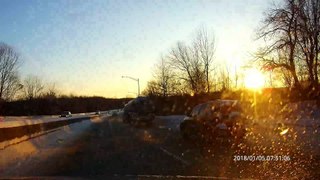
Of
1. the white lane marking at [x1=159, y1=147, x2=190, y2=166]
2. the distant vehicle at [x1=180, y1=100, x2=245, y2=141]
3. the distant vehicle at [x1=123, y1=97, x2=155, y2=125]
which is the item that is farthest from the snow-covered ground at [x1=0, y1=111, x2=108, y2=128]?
the white lane marking at [x1=159, y1=147, x2=190, y2=166]

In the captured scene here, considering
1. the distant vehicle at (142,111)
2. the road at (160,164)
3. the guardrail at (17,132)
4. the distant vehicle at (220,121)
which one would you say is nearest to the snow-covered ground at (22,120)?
the guardrail at (17,132)

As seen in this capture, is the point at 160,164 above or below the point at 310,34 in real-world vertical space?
below

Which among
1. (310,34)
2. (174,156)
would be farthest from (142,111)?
(174,156)

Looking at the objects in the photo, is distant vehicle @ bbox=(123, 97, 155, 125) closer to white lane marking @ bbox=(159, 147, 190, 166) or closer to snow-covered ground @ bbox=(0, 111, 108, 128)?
A: snow-covered ground @ bbox=(0, 111, 108, 128)

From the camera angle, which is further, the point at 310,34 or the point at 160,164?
the point at 310,34

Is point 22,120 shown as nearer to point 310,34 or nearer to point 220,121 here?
point 310,34

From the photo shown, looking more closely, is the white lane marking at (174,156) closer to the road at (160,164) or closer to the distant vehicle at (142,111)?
the road at (160,164)

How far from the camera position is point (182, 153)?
17812mm

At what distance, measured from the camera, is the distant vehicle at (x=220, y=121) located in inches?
817

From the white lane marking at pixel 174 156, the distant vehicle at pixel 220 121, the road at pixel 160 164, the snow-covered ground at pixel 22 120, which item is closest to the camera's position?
the road at pixel 160 164

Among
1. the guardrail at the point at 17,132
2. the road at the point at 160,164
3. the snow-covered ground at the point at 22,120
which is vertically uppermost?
the snow-covered ground at the point at 22,120

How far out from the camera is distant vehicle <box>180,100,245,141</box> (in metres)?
20.8

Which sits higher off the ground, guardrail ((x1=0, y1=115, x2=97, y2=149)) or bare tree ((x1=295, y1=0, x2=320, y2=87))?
bare tree ((x1=295, y1=0, x2=320, y2=87))

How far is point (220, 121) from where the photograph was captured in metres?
20.8
